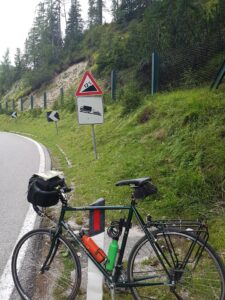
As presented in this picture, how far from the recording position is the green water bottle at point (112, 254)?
317 centimetres

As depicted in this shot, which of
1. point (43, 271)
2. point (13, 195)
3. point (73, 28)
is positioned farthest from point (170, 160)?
point (73, 28)

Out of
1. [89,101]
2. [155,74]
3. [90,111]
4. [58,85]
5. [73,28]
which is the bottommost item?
[90,111]

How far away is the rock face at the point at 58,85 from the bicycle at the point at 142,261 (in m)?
36.0

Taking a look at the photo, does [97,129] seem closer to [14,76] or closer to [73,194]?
[73,194]

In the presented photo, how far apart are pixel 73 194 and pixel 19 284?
3.51 meters

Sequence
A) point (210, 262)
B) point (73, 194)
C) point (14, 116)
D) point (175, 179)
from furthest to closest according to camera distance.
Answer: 1. point (14, 116)
2. point (73, 194)
3. point (175, 179)
4. point (210, 262)

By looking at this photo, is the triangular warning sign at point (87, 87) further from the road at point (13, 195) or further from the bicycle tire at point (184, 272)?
the bicycle tire at point (184, 272)

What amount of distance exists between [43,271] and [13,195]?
386 cm

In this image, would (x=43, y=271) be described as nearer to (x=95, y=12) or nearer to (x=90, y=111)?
(x=90, y=111)

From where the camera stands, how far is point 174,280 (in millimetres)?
3086

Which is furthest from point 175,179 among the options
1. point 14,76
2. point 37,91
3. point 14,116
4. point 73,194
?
point 14,76

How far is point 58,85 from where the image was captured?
42094mm

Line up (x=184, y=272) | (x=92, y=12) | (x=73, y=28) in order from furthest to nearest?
1. (x=92, y=12)
2. (x=73, y=28)
3. (x=184, y=272)

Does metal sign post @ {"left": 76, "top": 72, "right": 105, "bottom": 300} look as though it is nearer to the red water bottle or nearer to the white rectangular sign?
the white rectangular sign
